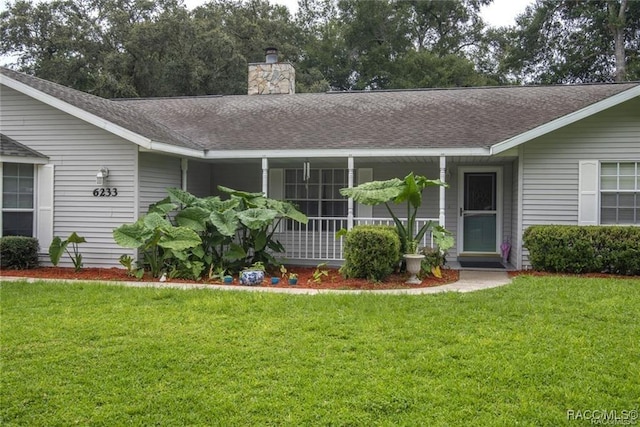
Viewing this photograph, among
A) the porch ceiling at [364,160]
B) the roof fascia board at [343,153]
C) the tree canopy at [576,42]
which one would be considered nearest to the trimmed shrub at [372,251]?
the roof fascia board at [343,153]

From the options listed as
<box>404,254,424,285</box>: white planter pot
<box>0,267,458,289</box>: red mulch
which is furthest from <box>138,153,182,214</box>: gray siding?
<box>404,254,424,285</box>: white planter pot

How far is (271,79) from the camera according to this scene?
1530 centimetres

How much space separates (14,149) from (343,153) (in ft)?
19.7

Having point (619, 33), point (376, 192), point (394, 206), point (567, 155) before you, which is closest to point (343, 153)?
point (376, 192)

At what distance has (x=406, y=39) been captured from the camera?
3145 cm

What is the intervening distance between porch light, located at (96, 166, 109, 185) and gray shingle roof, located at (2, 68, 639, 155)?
92 cm

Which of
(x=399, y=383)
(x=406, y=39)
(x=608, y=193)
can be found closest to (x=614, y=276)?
(x=608, y=193)

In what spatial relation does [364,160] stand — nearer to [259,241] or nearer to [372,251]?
[259,241]

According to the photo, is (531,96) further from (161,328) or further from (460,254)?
(161,328)

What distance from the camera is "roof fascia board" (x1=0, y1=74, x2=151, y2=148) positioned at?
903 cm

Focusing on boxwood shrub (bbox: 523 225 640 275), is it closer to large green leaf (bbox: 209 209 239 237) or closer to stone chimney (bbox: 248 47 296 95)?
large green leaf (bbox: 209 209 239 237)

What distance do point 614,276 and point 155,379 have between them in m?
7.48

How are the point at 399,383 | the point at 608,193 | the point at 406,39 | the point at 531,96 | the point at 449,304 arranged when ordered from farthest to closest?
the point at 406,39, the point at 531,96, the point at 608,193, the point at 449,304, the point at 399,383

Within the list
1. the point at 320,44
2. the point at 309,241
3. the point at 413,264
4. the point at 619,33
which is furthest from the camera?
the point at 320,44
